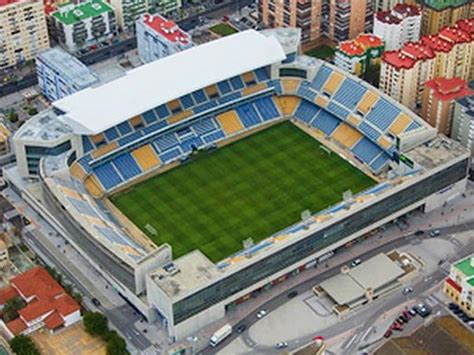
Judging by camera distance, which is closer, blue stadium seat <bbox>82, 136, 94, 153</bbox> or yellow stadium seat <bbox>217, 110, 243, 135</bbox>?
blue stadium seat <bbox>82, 136, 94, 153</bbox>

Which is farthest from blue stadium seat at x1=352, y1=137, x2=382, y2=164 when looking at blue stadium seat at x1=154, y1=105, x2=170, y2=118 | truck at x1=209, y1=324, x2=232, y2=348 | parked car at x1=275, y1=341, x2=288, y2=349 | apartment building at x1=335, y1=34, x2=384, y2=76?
truck at x1=209, y1=324, x2=232, y2=348

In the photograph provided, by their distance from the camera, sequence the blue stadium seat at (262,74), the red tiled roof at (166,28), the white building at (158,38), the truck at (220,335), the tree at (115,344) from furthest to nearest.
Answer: the red tiled roof at (166,28)
the white building at (158,38)
the blue stadium seat at (262,74)
the truck at (220,335)
the tree at (115,344)

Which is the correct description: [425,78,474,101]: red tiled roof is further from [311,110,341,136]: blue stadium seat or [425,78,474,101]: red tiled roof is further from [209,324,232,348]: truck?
[209,324,232,348]: truck

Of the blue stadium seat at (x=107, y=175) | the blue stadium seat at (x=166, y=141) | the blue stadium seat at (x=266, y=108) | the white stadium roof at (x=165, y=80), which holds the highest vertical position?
the white stadium roof at (x=165, y=80)

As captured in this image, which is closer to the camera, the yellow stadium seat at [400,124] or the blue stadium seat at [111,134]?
the yellow stadium seat at [400,124]

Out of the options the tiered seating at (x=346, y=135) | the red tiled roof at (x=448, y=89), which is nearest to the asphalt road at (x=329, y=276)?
the tiered seating at (x=346, y=135)

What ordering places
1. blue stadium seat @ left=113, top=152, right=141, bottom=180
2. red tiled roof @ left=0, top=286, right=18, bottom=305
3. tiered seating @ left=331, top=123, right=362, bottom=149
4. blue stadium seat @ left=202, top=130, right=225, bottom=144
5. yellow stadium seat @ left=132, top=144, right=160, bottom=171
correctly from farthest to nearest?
blue stadium seat @ left=202, top=130, right=225, bottom=144 < tiered seating @ left=331, top=123, right=362, bottom=149 < yellow stadium seat @ left=132, top=144, right=160, bottom=171 < blue stadium seat @ left=113, top=152, right=141, bottom=180 < red tiled roof @ left=0, top=286, right=18, bottom=305

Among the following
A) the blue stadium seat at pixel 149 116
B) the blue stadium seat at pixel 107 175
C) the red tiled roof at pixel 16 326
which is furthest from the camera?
the blue stadium seat at pixel 149 116

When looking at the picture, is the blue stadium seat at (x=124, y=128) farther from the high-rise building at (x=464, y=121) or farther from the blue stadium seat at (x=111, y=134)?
the high-rise building at (x=464, y=121)
